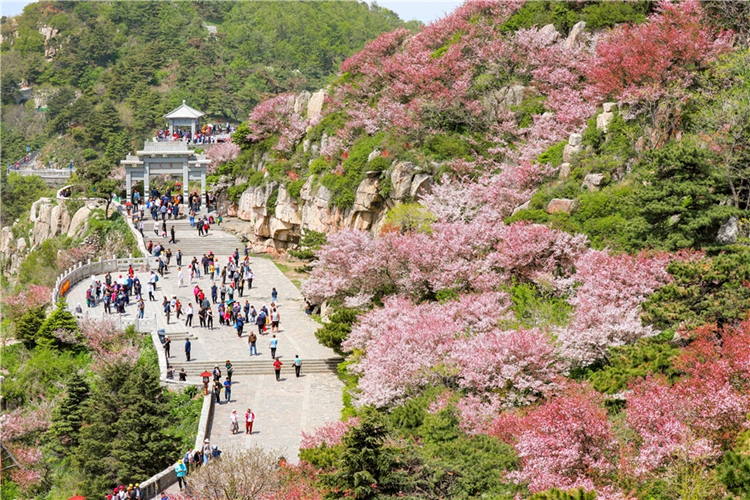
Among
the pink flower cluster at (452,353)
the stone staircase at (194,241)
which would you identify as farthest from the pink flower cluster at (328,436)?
the stone staircase at (194,241)

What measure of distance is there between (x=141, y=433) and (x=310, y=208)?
21.6 metres

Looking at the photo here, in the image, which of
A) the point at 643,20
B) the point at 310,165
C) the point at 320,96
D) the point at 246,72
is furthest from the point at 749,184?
the point at 246,72

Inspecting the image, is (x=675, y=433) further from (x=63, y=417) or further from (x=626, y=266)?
(x=63, y=417)

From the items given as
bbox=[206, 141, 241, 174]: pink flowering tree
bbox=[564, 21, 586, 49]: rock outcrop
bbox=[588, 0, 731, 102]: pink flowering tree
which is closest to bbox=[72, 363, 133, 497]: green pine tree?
bbox=[588, 0, 731, 102]: pink flowering tree

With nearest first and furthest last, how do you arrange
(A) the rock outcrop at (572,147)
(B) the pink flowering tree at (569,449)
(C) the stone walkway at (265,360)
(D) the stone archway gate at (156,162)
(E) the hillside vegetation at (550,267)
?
(B) the pink flowering tree at (569,449) < (E) the hillside vegetation at (550,267) < (C) the stone walkway at (265,360) < (A) the rock outcrop at (572,147) < (D) the stone archway gate at (156,162)

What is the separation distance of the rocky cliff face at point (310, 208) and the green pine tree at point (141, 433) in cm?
1515

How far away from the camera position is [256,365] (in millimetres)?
32156

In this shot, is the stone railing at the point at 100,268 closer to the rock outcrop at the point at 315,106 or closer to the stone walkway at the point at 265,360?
the stone walkway at the point at 265,360

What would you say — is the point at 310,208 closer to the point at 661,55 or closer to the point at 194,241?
the point at 194,241

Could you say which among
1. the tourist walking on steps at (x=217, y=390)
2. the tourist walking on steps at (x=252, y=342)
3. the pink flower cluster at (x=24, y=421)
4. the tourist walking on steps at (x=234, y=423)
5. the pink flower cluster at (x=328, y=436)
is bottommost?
the pink flower cluster at (x=24, y=421)

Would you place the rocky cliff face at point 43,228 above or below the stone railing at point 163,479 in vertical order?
above

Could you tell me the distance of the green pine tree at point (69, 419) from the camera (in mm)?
29438

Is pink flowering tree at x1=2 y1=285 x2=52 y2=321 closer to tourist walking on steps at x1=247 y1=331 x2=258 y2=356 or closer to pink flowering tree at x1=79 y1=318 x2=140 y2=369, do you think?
pink flowering tree at x1=79 y1=318 x2=140 y2=369

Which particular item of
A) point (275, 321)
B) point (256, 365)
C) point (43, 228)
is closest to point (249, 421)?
point (256, 365)
